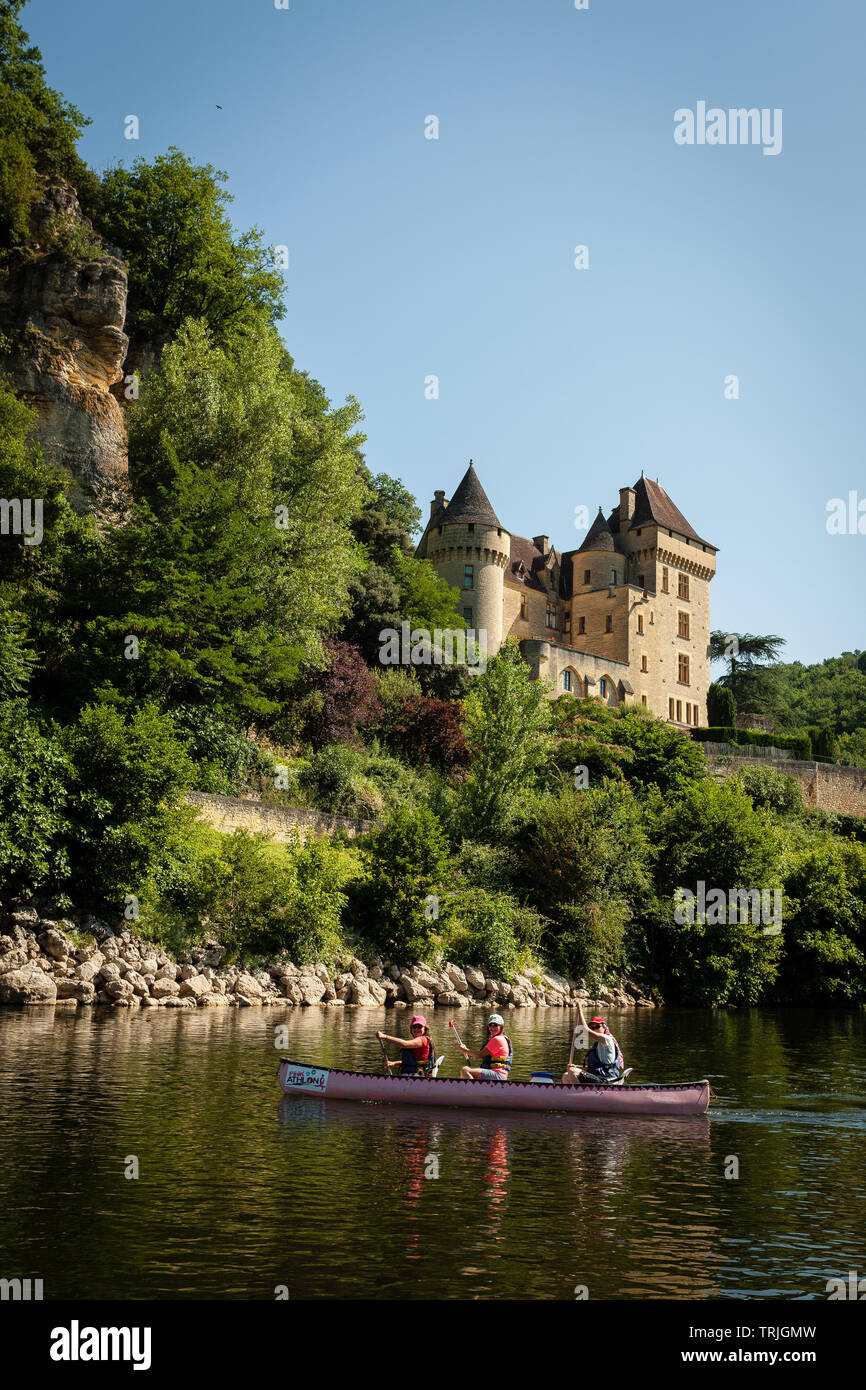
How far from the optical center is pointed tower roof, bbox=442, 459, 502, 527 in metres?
69.4

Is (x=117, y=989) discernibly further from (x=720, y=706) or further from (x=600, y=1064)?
(x=720, y=706)

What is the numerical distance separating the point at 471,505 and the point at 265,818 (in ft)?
139

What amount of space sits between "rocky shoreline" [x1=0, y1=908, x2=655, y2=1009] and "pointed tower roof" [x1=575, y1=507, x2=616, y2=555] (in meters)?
53.4

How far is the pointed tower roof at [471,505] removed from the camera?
6944 centimetres

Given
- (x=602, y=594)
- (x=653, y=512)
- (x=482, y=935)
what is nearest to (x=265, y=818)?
(x=482, y=935)

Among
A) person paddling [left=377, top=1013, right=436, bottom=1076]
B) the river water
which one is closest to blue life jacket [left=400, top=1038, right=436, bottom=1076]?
person paddling [left=377, top=1013, right=436, bottom=1076]

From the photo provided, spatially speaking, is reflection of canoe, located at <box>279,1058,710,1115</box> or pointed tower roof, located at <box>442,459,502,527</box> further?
pointed tower roof, located at <box>442,459,502,527</box>

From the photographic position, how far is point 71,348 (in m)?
42.5

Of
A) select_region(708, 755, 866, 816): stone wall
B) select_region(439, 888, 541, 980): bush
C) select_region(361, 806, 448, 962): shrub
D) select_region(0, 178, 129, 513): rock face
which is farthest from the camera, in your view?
select_region(708, 755, 866, 816): stone wall

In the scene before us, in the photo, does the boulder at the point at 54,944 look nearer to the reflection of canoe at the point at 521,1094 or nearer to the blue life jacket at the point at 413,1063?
the reflection of canoe at the point at 521,1094

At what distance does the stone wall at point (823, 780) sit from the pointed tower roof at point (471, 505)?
69.0 ft

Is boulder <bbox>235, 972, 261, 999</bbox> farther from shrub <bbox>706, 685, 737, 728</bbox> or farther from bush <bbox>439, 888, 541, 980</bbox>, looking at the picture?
shrub <bbox>706, 685, 737, 728</bbox>
